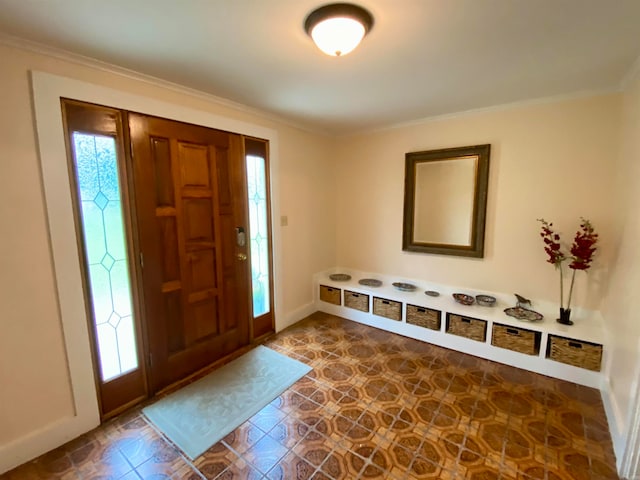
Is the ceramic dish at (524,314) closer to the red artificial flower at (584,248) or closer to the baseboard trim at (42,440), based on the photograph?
the red artificial flower at (584,248)

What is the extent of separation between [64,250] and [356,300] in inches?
105

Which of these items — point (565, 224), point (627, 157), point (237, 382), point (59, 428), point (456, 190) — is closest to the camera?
point (59, 428)

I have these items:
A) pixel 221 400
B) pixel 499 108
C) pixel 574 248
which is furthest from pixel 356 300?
pixel 499 108

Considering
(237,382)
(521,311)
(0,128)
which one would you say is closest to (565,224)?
(521,311)

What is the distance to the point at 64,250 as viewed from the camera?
167 cm

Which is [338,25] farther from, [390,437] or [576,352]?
[576,352]

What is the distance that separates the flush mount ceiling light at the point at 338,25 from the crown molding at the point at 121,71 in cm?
123

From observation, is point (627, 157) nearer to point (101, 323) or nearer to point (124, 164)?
point (124, 164)

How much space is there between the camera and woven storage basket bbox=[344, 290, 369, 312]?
330cm

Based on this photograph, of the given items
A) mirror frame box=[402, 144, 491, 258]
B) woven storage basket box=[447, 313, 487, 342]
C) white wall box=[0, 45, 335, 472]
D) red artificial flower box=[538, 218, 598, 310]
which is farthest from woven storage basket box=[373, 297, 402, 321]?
white wall box=[0, 45, 335, 472]

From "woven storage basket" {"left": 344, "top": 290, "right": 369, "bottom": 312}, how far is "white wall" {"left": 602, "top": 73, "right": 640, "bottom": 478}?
1998 millimetres

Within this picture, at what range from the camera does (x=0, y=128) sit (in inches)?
57.1

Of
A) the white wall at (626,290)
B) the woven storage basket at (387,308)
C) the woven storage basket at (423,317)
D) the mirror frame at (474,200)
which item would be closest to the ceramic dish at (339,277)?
the woven storage basket at (387,308)

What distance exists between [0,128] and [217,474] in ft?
6.97
